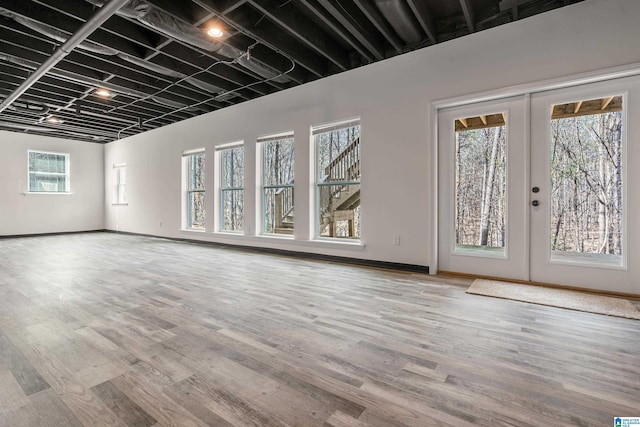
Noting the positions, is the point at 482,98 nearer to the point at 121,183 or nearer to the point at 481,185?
the point at 481,185

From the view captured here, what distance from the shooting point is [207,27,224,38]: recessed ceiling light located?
11.5ft

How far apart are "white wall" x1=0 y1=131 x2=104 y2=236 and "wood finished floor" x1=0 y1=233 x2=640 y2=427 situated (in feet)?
23.6

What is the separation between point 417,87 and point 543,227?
2.27 meters

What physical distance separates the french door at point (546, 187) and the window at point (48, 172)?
10703 millimetres

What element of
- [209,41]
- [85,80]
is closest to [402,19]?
[209,41]

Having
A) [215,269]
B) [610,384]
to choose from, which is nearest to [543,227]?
[610,384]

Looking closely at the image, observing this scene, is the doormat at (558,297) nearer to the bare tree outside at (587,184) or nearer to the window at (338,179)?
the bare tree outside at (587,184)

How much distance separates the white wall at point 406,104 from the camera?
310 cm

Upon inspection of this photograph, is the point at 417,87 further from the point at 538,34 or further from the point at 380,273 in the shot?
the point at 380,273

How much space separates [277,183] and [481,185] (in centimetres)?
347

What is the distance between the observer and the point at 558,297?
3008mm

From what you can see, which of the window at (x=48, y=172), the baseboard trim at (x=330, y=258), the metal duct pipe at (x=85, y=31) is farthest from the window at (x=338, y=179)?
the window at (x=48, y=172)

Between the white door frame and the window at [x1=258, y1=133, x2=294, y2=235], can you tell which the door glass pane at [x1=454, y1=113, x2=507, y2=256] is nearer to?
the white door frame

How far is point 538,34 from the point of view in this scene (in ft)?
10.8
